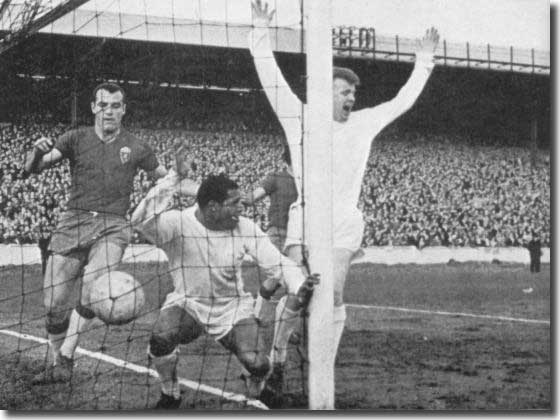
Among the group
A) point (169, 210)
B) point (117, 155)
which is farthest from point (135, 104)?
point (169, 210)

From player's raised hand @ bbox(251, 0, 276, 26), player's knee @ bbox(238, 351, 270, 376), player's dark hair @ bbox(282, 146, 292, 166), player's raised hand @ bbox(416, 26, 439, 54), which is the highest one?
player's raised hand @ bbox(251, 0, 276, 26)

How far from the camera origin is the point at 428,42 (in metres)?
3.86

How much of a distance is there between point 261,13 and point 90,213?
1116mm

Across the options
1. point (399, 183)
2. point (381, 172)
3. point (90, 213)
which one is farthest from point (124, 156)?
point (399, 183)

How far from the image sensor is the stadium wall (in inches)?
150

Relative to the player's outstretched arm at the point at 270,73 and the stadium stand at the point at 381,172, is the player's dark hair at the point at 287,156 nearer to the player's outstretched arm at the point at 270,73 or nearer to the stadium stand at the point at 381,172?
the stadium stand at the point at 381,172

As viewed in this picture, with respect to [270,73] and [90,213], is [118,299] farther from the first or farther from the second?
[270,73]

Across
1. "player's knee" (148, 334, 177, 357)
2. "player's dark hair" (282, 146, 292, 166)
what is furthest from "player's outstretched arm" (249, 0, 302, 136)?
"player's knee" (148, 334, 177, 357)

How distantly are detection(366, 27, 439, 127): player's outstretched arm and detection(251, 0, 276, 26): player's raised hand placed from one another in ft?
2.17

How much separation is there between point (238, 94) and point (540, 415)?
6.30 feet

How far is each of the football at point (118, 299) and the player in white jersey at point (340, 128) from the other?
0.61 meters

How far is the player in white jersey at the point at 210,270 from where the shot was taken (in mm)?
3453

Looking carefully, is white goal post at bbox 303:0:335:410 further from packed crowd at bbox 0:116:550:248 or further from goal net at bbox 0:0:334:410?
packed crowd at bbox 0:116:550:248

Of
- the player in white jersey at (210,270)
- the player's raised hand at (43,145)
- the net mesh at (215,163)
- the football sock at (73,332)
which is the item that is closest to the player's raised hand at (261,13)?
the net mesh at (215,163)
